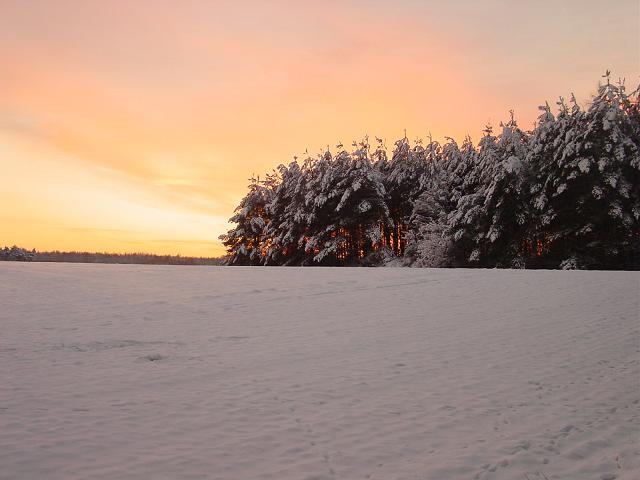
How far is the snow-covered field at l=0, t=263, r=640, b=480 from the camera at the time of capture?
398cm

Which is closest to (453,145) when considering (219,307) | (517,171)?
(517,171)

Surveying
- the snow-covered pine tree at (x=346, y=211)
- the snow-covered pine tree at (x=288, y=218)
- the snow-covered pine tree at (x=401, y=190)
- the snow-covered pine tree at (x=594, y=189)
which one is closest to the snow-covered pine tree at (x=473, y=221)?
the snow-covered pine tree at (x=594, y=189)

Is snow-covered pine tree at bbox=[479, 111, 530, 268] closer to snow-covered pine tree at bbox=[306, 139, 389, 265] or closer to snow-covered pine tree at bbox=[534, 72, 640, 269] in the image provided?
snow-covered pine tree at bbox=[534, 72, 640, 269]

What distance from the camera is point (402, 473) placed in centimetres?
383

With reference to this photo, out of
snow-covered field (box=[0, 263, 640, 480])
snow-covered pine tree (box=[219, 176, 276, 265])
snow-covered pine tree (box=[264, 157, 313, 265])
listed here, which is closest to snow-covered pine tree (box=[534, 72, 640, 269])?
snow-covered field (box=[0, 263, 640, 480])

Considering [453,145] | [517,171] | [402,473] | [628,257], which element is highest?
[453,145]

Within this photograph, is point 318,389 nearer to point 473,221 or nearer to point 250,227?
point 473,221

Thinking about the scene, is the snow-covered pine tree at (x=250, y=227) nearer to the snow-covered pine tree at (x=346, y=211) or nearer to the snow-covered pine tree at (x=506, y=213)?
the snow-covered pine tree at (x=346, y=211)

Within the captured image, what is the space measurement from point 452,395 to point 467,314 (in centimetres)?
511

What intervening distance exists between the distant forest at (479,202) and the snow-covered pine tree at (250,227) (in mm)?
123

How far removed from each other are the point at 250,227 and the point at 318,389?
1529 inches

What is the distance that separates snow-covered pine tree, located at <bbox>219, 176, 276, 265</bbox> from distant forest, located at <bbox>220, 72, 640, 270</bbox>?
0.40 ft

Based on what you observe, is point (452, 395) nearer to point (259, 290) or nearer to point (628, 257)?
point (259, 290)

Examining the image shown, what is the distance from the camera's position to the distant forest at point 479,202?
2569 cm
